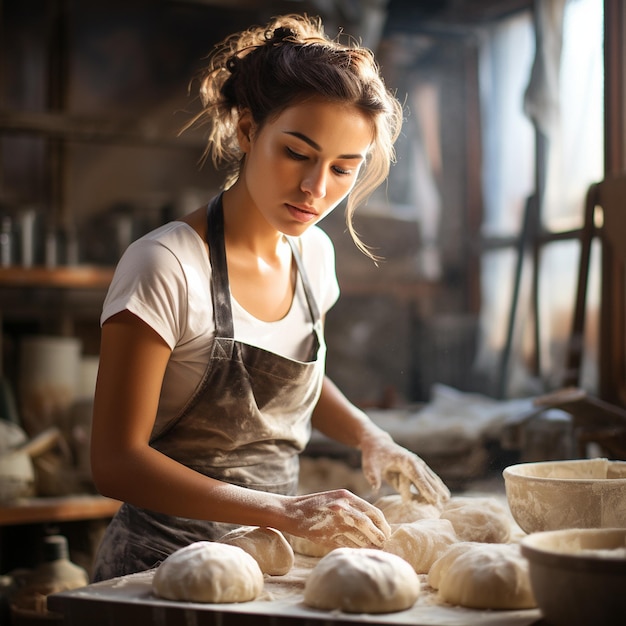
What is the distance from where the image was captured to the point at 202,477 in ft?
5.12

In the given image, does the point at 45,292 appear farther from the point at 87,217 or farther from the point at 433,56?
the point at 433,56

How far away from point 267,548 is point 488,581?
41cm

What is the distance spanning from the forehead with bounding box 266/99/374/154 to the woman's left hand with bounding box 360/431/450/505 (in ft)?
2.17

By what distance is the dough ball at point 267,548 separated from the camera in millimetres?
1519

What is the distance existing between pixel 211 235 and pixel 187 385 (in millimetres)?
316

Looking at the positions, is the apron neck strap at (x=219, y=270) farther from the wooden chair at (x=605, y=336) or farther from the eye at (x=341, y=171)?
the wooden chair at (x=605, y=336)

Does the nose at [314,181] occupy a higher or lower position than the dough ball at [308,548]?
higher

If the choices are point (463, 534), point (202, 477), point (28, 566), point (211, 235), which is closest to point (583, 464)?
point (463, 534)

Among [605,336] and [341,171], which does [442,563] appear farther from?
[605,336]

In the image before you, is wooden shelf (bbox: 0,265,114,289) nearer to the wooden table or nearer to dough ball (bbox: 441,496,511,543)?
dough ball (bbox: 441,496,511,543)

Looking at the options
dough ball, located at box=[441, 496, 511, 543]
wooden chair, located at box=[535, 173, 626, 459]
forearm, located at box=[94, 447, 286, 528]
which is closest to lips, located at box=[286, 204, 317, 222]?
forearm, located at box=[94, 447, 286, 528]

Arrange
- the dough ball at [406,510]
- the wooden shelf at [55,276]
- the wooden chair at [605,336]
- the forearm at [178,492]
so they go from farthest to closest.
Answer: the wooden shelf at [55,276]
the wooden chair at [605,336]
the dough ball at [406,510]
the forearm at [178,492]

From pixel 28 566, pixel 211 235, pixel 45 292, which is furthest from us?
pixel 45 292

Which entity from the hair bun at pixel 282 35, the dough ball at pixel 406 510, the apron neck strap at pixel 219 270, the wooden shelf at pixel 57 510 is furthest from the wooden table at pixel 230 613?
the wooden shelf at pixel 57 510
